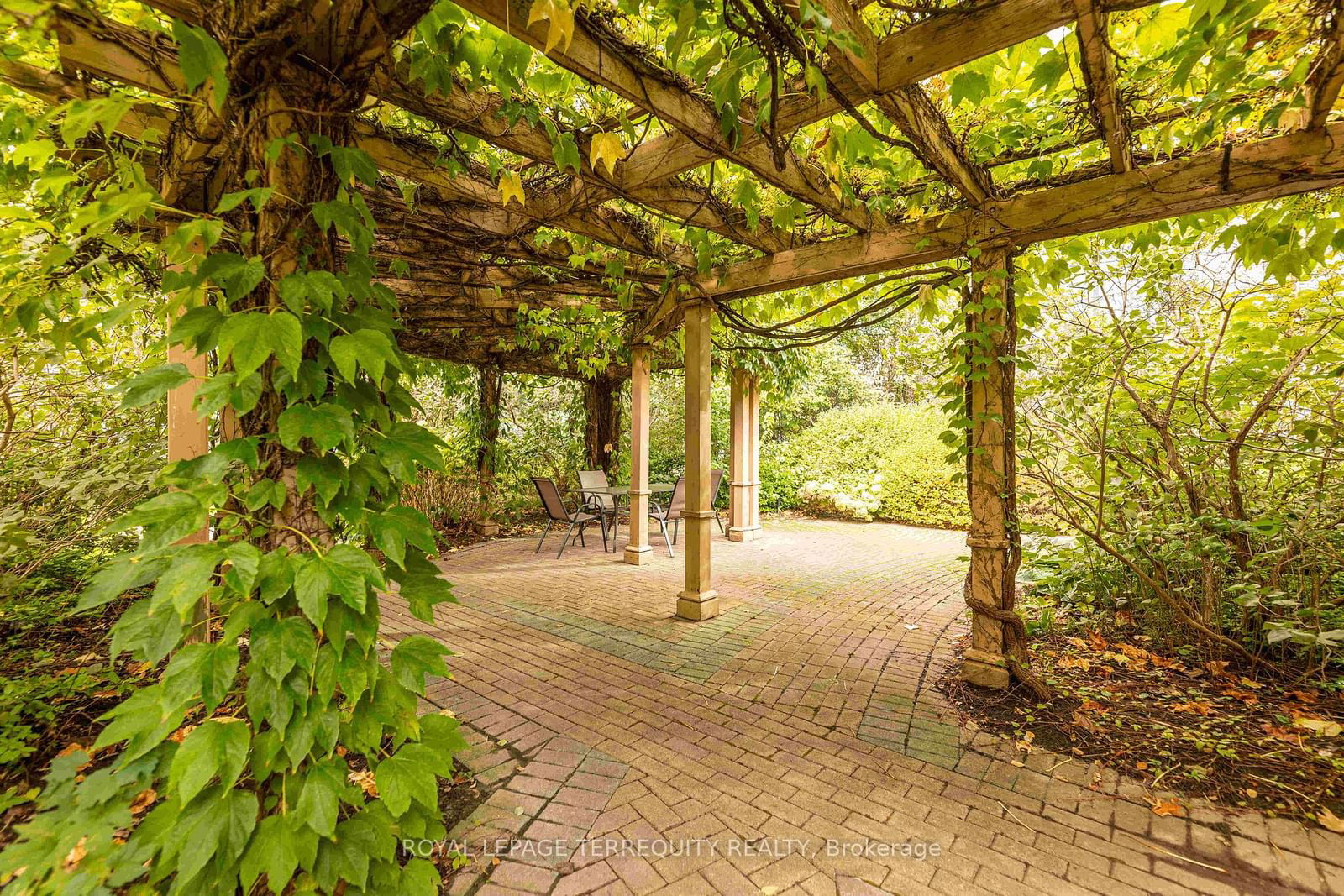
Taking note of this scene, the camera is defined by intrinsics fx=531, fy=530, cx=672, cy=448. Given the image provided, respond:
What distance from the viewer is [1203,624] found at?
9.13 ft

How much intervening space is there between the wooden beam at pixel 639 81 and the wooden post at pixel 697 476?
1648mm

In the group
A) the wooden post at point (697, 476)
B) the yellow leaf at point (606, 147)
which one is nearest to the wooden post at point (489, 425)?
the wooden post at point (697, 476)

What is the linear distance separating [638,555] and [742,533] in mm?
1940

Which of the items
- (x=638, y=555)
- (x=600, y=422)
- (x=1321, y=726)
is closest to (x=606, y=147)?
(x=1321, y=726)

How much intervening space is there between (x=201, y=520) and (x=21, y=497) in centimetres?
241

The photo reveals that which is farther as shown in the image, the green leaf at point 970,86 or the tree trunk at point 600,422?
the tree trunk at point 600,422

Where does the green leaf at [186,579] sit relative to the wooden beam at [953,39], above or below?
below

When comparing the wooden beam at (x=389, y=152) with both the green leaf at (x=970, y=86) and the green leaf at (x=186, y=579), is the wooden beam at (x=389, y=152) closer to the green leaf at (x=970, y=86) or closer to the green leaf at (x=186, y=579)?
the green leaf at (x=186, y=579)

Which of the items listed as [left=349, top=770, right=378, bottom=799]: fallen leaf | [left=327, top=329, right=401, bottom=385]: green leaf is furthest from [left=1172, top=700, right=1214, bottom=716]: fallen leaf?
[left=327, top=329, right=401, bottom=385]: green leaf

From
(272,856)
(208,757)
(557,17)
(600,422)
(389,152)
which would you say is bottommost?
(272,856)

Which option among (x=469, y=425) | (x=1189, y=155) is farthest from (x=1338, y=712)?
(x=469, y=425)

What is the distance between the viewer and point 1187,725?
2.35 m

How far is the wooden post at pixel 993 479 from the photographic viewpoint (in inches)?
109

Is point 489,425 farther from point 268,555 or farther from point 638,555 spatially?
point 268,555
